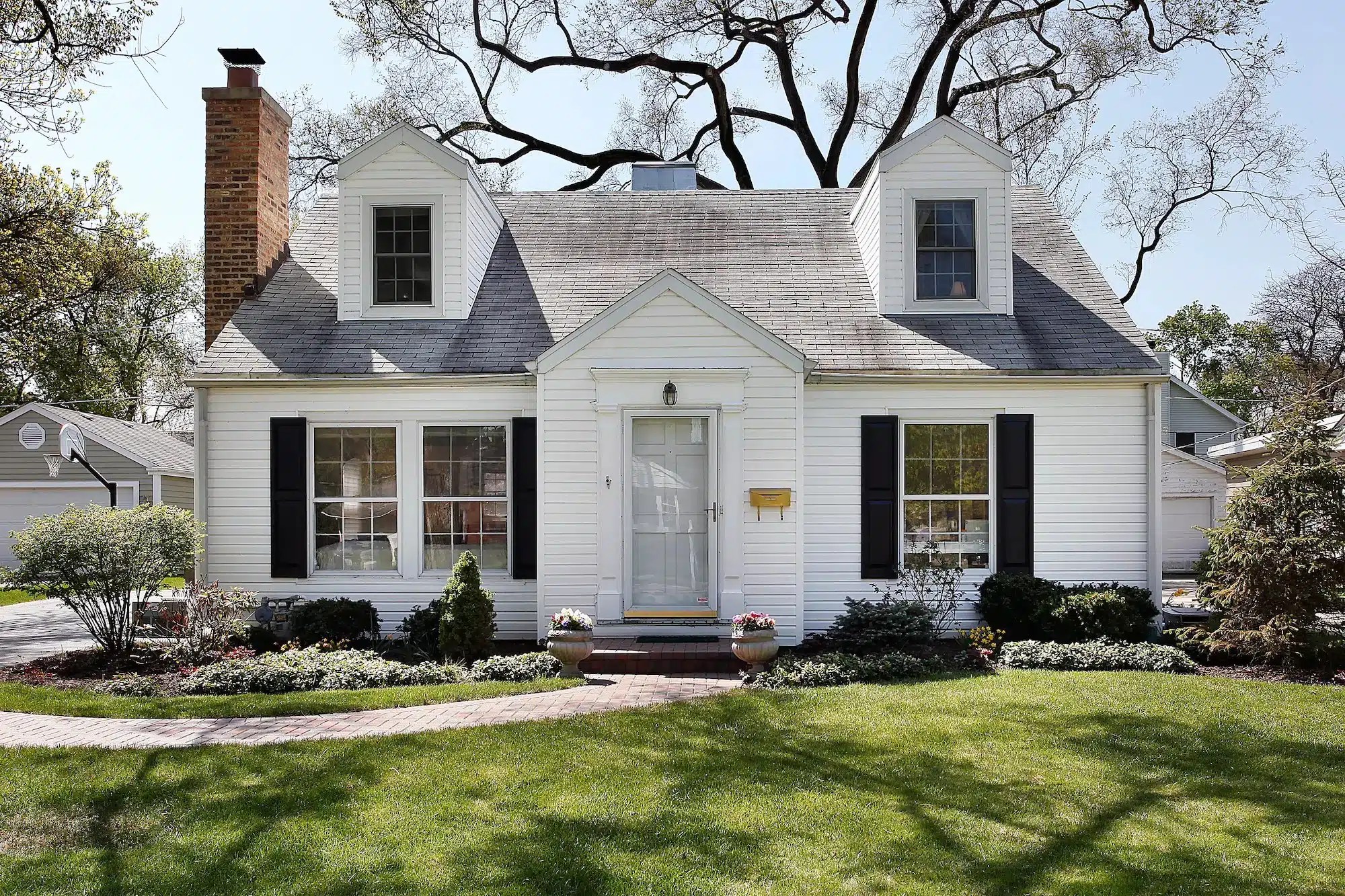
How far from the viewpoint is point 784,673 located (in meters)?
8.70

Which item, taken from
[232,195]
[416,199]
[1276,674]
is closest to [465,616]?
[416,199]

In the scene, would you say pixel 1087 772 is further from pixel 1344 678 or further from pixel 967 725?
pixel 1344 678

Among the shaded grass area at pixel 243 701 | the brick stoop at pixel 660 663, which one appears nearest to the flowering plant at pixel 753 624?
the brick stoop at pixel 660 663

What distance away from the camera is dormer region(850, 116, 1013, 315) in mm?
11875

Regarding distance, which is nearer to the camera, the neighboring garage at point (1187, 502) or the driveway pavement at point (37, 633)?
the driveway pavement at point (37, 633)

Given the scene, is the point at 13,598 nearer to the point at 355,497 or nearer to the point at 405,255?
the point at 355,497

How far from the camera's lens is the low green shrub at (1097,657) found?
9289 millimetres

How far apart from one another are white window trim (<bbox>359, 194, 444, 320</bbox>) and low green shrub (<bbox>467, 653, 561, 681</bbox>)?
15.7ft

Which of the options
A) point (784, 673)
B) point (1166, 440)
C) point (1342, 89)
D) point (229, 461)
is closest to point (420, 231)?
point (229, 461)

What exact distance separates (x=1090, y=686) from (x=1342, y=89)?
15.0 metres

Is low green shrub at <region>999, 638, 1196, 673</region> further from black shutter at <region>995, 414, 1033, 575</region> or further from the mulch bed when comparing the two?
black shutter at <region>995, 414, 1033, 575</region>

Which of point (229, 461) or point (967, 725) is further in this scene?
point (229, 461)

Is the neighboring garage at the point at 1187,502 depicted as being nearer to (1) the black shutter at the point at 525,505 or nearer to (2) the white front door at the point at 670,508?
(2) the white front door at the point at 670,508

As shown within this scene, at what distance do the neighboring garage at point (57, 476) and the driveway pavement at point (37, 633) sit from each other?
6.42 metres
